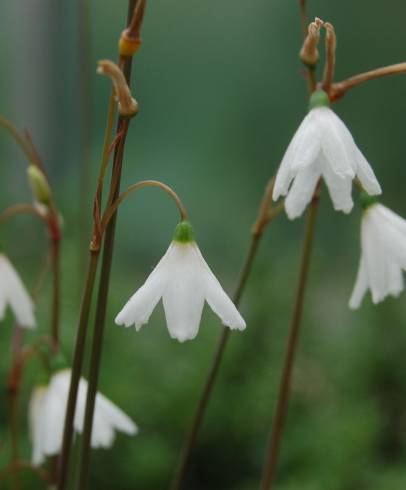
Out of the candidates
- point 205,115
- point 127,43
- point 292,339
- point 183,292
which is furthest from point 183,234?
point 205,115

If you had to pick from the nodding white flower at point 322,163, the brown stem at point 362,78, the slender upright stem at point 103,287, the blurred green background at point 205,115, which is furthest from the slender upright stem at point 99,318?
the blurred green background at point 205,115

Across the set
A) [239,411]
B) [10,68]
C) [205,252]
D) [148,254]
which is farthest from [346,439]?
[10,68]

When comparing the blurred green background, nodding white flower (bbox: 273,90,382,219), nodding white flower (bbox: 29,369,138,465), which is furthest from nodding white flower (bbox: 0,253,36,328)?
the blurred green background

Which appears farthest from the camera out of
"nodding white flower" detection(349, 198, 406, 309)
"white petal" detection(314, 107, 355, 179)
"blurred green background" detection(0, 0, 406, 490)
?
"blurred green background" detection(0, 0, 406, 490)

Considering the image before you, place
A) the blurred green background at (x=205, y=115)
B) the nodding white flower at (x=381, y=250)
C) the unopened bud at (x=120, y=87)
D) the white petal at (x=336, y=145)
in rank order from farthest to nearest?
the blurred green background at (x=205, y=115), the nodding white flower at (x=381, y=250), the white petal at (x=336, y=145), the unopened bud at (x=120, y=87)

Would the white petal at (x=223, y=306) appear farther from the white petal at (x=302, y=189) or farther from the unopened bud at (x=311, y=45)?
the unopened bud at (x=311, y=45)

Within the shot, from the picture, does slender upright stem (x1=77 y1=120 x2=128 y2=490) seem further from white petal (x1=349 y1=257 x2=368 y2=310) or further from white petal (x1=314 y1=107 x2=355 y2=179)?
white petal (x1=349 y1=257 x2=368 y2=310)
